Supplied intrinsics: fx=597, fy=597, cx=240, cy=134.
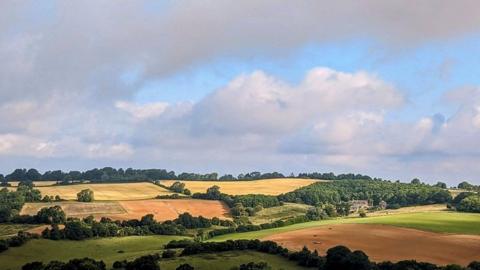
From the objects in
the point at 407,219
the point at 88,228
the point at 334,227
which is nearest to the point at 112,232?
the point at 88,228

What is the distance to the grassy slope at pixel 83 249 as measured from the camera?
128 metres

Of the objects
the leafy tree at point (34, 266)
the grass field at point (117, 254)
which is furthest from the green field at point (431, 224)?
the leafy tree at point (34, 266)

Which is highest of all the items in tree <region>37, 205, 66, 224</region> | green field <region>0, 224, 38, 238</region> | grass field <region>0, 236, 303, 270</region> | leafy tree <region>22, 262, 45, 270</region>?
tree <region>37, 205, 66, 224</region>

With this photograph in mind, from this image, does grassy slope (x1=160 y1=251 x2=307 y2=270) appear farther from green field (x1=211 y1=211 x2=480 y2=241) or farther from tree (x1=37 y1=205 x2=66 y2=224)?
tree (x1=37 y1=205 x2=66 y2=224)

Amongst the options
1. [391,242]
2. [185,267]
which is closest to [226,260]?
[185,267]

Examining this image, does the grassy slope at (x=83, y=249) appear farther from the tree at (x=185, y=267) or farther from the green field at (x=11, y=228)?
the tree at (x=185, y=267)

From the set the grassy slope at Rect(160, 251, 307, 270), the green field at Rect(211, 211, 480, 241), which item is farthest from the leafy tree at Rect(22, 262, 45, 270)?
the green field at Rect(211, 211, 480, 241)

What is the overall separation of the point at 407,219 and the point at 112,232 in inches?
3539

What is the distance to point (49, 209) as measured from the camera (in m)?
189

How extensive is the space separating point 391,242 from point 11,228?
106m

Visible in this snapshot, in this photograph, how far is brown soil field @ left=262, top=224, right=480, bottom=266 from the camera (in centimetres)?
12231

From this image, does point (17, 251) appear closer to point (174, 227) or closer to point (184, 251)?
point (184, 251)

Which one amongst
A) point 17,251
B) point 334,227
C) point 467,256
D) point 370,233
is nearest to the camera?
point 467,256

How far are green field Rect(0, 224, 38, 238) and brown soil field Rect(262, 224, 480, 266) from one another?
71.6m
